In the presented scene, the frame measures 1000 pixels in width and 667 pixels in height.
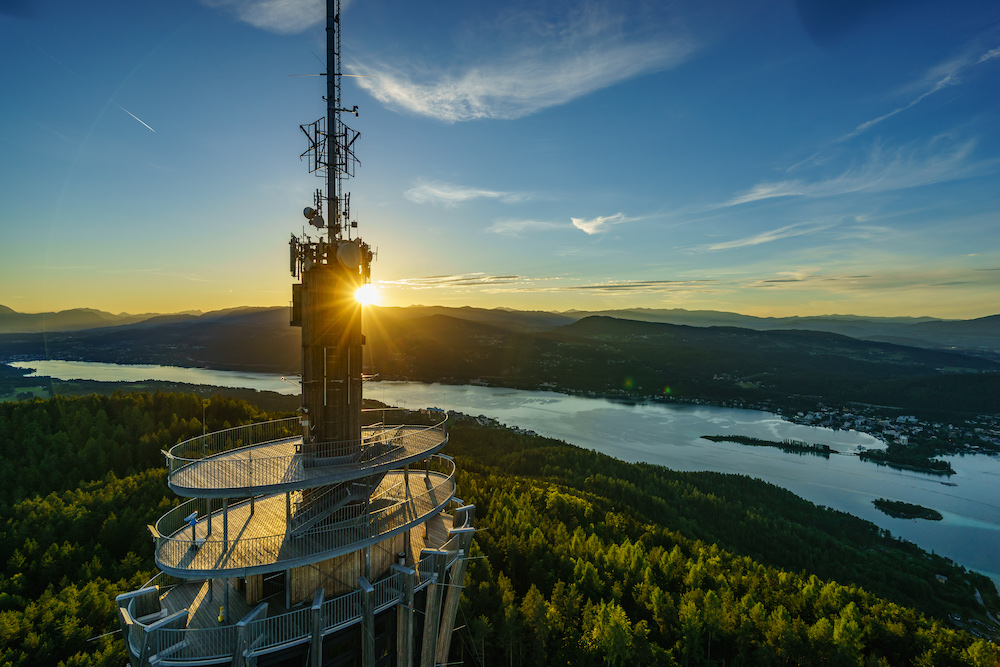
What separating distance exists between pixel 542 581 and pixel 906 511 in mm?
65735

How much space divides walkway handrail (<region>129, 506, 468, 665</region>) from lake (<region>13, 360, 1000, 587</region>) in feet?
218

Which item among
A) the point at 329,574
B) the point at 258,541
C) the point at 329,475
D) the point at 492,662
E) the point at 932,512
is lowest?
the point at 932,512

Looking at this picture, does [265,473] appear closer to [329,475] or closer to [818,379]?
[329,475]

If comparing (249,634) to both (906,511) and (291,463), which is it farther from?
(906,511)

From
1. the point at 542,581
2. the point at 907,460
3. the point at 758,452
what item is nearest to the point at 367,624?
the point at 542,581

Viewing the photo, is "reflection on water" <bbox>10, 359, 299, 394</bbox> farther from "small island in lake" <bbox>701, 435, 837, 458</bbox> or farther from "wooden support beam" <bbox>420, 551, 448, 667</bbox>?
"wooden support beam" <bbox>420, 551, 448, 667</bbox>

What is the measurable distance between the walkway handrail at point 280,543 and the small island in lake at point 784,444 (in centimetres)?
9898

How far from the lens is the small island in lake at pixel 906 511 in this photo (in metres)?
60.6

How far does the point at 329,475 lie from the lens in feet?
37.1

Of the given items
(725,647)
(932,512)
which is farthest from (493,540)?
(932,512)

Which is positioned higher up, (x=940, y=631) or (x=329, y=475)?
(x=329, y=475)

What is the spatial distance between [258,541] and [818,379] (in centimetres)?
19988

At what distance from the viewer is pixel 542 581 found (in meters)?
24.6

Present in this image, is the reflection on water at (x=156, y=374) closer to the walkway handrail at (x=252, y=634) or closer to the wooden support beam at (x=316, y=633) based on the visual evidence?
the walkway handrail at (x=252, y=634)
